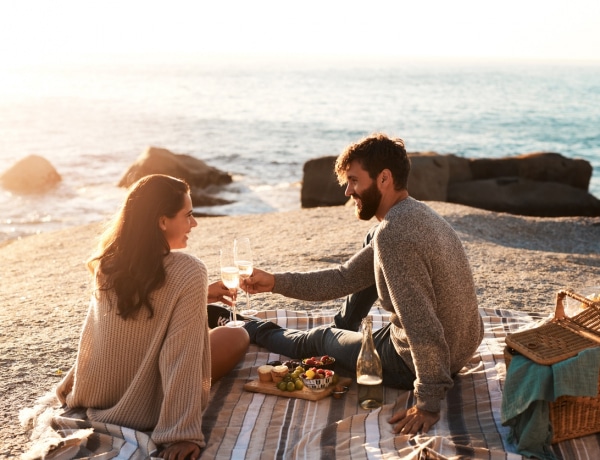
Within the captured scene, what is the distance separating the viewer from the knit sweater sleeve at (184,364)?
14.3ft

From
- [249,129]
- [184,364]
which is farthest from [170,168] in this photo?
[249,129]

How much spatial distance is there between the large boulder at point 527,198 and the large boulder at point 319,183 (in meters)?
2.55

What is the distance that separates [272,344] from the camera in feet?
20.1

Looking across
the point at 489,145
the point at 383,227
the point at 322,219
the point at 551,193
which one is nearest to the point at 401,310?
the point at 383,227

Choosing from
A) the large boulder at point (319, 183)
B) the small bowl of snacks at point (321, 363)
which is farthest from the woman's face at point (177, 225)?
the large boulder at point (319, 183)

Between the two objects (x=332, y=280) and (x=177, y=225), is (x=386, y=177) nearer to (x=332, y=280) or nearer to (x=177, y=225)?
(x=332, y=280)

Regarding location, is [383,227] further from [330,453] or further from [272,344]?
[272,344]

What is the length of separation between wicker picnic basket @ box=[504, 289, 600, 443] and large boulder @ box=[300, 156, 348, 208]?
12.4 m

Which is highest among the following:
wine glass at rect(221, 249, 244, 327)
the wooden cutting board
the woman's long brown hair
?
the woman's long brown hair

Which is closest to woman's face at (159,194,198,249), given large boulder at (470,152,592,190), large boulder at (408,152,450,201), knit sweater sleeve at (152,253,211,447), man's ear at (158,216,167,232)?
man's ear at (158,216,167,232)

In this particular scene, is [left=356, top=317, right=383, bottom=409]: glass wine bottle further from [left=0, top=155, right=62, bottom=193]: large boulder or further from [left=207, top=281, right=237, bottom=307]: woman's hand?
[left=0, top=155, right=62, bottom=193]: large boulder

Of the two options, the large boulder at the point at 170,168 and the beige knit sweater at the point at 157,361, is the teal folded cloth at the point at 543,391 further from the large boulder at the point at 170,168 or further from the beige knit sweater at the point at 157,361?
the large boulder at the point at 170,168

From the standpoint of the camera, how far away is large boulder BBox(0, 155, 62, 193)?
22.0m

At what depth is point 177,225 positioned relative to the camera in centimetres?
452
